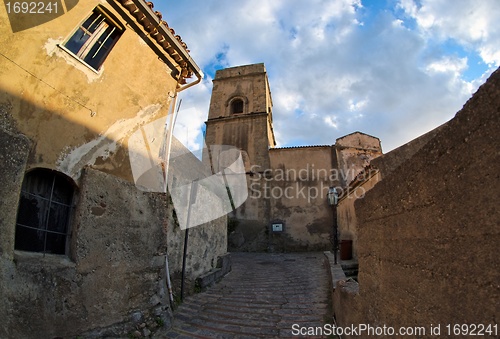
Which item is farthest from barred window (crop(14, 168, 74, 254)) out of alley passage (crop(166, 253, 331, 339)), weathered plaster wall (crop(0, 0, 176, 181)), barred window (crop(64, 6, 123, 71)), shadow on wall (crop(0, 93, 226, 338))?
alley passage (crop(166, 253, 331, 339))

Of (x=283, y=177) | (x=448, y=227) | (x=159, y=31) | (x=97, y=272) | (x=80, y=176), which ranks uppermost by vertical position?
(x=159, y=31)

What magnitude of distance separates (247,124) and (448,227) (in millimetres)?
18267

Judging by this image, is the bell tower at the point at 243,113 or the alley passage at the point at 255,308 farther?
the bell tower at the point at 243,113

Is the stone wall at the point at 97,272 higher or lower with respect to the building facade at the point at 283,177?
lower

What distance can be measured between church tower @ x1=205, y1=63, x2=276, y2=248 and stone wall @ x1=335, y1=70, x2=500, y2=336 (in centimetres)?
1489

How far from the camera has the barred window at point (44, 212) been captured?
3.70m

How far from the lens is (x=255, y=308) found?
Answer: 5.96m

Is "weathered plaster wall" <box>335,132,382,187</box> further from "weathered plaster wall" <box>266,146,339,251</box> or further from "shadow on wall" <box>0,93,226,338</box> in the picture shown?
"shadow on wall" <box>0,93,226,338</box>

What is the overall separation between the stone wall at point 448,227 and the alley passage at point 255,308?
298 centimetres

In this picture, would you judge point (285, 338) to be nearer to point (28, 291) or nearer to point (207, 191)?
point (28, 291)

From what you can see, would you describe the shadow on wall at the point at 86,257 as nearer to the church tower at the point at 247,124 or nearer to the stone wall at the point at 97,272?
the stone wall at the point at 97,272

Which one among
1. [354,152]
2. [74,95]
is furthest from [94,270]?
[354,152]

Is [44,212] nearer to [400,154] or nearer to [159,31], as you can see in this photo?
[159,31]

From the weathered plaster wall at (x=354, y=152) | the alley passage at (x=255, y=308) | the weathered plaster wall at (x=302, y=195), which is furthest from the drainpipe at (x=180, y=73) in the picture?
the weathered plaster wall at (x=354, y=152)
